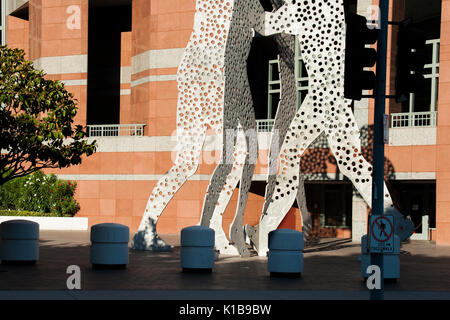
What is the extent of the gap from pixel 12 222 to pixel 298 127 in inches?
297

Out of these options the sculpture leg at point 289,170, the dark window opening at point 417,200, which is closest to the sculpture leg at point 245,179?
the sculpture leg at point 289,170

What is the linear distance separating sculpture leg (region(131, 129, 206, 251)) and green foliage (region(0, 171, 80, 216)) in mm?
12431

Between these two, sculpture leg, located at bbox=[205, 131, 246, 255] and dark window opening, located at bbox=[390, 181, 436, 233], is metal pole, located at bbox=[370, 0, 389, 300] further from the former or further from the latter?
dark window opening, located at bbox=[390, 181, 436, 233]

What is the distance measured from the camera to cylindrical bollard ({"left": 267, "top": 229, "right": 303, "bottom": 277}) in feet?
42.9

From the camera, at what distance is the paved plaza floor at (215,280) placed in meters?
10.6

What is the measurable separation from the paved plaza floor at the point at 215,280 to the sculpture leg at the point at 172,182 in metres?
0.47

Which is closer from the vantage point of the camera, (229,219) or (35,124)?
(35,124)

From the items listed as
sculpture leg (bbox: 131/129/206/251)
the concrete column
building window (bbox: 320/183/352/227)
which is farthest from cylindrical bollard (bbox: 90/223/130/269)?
building window (bbox: 320/183/352/227)

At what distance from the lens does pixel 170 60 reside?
2844cm

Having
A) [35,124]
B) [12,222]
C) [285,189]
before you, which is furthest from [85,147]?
[285,189]

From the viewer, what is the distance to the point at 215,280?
40.8 feet

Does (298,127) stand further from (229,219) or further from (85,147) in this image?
(229,219)

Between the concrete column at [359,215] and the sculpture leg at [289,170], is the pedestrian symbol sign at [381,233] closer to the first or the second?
the sculpture leg at [289,170]
